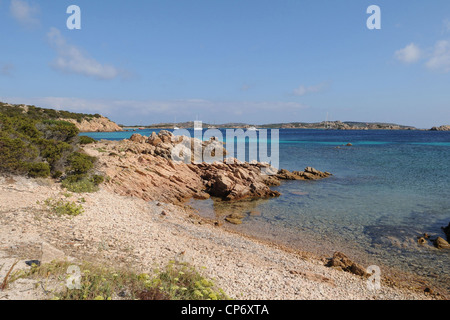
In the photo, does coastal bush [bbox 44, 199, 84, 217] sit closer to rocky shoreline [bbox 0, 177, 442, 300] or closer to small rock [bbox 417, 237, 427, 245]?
rocky shoreline [bbox 0, 177, 442, 300]

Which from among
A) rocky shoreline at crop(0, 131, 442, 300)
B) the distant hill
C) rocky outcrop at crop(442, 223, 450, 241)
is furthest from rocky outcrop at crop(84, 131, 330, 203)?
the distant hill

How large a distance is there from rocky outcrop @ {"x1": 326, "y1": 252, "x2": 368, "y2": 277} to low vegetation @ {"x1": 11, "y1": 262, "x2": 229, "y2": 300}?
607 centimetres

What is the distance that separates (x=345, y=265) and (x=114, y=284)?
28.8 feet

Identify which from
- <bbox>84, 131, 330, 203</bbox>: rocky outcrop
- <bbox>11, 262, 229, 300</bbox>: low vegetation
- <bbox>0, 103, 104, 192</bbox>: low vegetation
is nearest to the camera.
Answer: <bbox>11, 262, 229, 300</bbox>: low vegetation

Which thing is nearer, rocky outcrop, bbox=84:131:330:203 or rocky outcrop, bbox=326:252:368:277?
rocky outcrop, bbox=326:252:368:277

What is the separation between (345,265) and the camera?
10.8m

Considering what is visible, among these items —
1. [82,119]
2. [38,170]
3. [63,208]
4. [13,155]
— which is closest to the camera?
[63,208]

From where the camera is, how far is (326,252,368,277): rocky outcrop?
10203 millimetres

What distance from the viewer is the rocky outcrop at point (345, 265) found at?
10.2 meters

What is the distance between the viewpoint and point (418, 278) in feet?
33.7

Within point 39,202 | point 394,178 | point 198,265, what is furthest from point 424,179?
point 39,202

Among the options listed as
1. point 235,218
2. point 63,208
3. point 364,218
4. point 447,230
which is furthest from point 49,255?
point 447,230

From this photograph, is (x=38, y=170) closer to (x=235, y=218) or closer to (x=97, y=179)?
(x=97, y=179)
